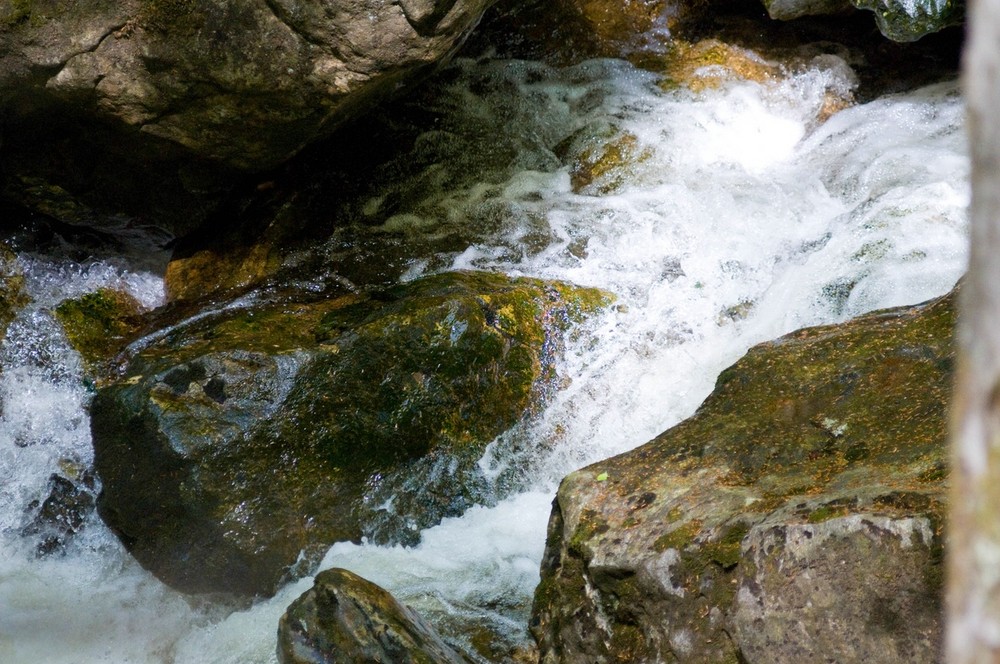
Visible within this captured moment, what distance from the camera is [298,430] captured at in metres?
4.39

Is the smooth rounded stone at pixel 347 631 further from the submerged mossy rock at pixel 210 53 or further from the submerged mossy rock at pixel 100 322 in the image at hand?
the submerged mossy rock at pixel 210 53

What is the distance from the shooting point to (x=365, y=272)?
17.7 ft

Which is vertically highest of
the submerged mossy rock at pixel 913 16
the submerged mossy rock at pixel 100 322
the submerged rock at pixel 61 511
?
the submerged mossy rock at pixel 913 16

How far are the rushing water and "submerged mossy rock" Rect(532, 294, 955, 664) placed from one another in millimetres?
753

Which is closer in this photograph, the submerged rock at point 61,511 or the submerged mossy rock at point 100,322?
the submerged rock at point 61,511

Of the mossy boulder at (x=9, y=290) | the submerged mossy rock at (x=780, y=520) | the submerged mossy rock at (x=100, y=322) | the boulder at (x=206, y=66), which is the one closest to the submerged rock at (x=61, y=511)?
the submerged mossy rock at (x=100, y=322)

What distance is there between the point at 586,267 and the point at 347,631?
288 cm

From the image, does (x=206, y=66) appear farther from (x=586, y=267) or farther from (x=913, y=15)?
(x=913, y=15)

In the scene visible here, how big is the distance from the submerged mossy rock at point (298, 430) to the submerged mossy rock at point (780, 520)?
3.89ft

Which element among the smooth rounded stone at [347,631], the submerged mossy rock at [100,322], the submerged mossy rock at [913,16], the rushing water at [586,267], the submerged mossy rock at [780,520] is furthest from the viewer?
the submerged mossy rock at [913,16]

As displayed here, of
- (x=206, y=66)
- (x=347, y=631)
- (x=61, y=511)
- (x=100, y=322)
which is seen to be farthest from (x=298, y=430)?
(x=206, y=66)

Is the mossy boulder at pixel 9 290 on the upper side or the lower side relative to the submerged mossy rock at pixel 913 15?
lower

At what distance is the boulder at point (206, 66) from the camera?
4496 mm

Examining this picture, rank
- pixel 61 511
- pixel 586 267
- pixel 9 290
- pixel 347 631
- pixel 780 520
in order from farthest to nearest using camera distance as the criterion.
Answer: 1. pixel 586 267
2. pixel 9 290
3. pixel 61 511
4. pixel 347 631
5. pixel 780 520
